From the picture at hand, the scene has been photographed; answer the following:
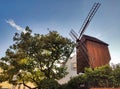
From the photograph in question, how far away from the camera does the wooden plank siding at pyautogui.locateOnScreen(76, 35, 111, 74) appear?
2719 centimetres

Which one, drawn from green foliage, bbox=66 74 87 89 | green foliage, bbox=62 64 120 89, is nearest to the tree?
green foliage, bbox=66 74 87 89

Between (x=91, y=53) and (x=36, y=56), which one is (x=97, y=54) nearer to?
(x=91, y=53)

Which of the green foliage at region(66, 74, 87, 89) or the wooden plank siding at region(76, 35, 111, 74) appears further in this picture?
the wooden plank siding at region(76, 35, 111, 74)

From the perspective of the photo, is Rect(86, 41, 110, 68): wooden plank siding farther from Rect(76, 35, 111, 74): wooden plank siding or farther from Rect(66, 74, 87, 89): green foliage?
Rect(66, 74, 87, 89): green foliage

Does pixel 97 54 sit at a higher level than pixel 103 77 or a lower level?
higher

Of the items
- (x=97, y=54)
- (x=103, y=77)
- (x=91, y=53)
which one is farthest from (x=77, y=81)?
(x=97, y=54)

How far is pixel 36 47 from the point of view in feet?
83.2

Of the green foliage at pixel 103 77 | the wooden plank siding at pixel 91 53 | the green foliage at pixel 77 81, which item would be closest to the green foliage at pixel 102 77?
the green foliage at pixel 103 77

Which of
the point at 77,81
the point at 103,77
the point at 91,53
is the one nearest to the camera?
the point at 103,77

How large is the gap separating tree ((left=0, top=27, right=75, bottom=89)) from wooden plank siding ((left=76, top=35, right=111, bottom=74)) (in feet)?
11.7

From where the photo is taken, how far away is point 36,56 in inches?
998

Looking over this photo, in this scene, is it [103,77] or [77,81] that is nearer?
[103,77]

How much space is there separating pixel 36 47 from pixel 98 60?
10433 millimetres

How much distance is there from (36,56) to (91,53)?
357 inches
